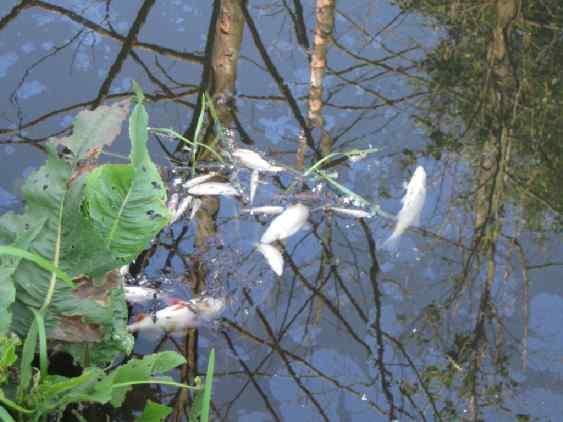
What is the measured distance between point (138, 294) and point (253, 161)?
466 mm

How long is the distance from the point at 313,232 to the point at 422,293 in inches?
10.4

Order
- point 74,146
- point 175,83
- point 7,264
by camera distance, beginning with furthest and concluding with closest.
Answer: point 175,83 → point 74,146 → point 7,264

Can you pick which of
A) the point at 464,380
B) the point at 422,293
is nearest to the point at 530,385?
the point at 464,380

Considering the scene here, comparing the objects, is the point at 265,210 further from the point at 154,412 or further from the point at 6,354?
the point at 6,354

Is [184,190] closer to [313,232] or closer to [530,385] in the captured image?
[313,232]

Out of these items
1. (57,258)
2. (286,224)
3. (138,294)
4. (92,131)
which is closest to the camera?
(57,258)

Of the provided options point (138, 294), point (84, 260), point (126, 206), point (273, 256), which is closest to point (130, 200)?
point (126, 206)

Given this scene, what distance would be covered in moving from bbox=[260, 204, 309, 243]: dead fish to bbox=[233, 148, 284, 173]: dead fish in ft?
0.45

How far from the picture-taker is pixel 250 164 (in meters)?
2.01

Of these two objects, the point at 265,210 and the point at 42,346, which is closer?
the point at 42,346

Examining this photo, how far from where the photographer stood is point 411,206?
1934 mm

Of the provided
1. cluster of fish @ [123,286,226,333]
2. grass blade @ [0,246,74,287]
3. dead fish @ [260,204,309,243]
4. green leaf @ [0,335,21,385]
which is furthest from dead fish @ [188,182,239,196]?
green leaf @ [0,335,21,385]

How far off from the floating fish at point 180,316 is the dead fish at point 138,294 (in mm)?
38

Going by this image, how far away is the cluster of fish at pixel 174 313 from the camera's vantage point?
1.65 m
